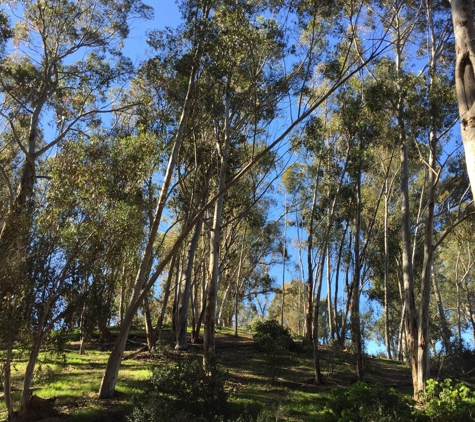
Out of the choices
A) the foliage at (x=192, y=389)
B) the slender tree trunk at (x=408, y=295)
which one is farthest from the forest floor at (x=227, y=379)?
the slender tree trunk at (x=408, y=295)

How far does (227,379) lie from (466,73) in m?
7.81

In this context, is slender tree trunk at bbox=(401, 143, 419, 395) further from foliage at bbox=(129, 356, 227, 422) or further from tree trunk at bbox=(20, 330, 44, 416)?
tree trunk at bbox=(20, 330, 44, 416)

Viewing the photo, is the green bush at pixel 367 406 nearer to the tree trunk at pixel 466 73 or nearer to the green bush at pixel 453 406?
the green bush at pixel 453 406

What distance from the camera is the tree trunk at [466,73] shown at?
8.43 ft

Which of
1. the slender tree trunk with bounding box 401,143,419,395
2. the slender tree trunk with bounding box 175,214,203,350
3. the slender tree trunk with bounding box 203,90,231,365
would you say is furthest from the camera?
the slender tree trunk with bounding box 175,214,203,350

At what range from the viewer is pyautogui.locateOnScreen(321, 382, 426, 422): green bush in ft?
19.7

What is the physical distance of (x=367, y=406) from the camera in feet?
20.6

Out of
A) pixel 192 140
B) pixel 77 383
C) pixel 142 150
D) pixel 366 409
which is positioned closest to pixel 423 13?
pixel 192 140

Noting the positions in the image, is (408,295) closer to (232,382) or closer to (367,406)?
(367,406)

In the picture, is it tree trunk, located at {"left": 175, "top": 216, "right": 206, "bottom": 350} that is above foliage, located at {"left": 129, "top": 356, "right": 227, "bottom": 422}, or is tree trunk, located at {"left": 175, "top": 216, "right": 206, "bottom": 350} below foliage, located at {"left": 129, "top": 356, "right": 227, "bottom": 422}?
above

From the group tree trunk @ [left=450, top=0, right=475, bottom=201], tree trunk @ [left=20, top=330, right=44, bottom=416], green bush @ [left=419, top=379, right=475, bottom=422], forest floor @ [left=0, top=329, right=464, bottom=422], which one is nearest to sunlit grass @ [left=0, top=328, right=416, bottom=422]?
forest floor @ [left=0, top=329, right=464, bottom=422]

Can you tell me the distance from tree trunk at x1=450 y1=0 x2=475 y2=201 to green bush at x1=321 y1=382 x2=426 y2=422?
455 centimetres

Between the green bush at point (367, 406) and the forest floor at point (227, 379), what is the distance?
2.93ft

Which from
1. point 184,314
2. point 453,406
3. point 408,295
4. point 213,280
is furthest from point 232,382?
point 453,406
